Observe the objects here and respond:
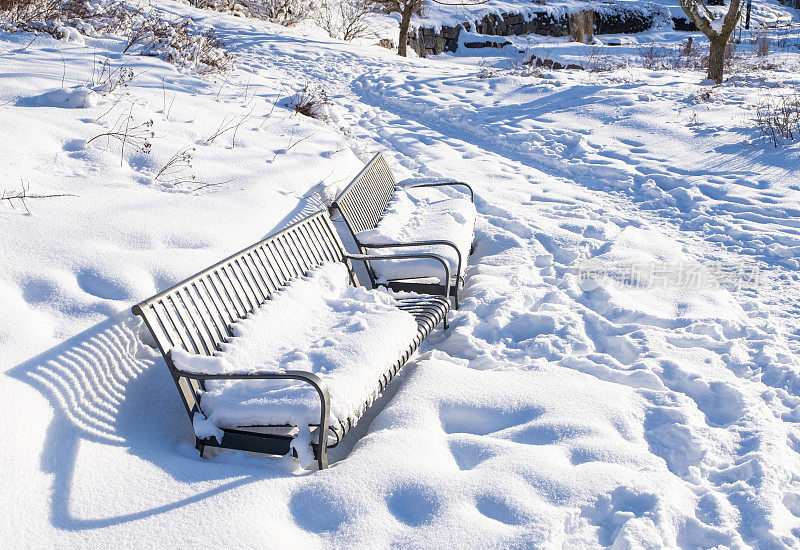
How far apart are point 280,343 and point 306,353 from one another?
0.20m

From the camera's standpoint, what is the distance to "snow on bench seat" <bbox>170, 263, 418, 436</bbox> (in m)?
3.04

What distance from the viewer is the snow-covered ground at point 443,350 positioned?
2.69 meters

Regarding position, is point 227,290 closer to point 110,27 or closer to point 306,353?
point 306,353

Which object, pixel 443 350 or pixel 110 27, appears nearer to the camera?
pixel 443 350

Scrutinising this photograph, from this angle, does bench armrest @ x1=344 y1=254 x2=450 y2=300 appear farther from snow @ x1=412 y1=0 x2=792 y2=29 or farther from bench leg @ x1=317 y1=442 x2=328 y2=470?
snow @ x1=412 y1=0 x2=792 y2=29

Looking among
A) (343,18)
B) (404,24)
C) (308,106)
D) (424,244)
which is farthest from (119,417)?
(343,18)

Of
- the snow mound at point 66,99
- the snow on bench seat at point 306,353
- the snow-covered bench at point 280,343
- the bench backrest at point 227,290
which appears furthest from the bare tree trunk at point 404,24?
the snow on bench seat at point 306,353

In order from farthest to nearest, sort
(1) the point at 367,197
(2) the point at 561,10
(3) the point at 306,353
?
(2) the point at 561,10
(1) the point at 367,197
(3) the point at 306,353

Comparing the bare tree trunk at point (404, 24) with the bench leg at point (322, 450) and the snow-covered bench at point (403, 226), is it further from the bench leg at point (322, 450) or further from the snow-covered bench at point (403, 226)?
the bench leg at point (322, 450)

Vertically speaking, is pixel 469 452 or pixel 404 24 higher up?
pixel 404 24

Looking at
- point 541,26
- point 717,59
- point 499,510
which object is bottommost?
point 499,510

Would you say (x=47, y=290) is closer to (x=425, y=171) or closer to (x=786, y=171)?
(x=425, y=171)

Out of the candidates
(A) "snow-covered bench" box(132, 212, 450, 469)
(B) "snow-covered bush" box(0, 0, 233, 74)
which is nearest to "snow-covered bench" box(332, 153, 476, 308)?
(A) "snow-covered bench" box(132, 212, 450, 469)

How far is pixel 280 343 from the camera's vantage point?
358 centimetres
